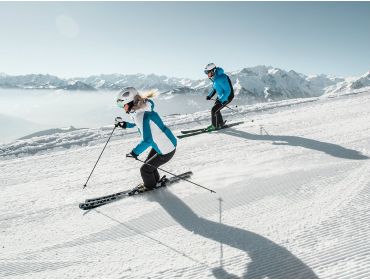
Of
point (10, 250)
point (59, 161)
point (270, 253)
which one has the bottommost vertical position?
point (270, 253)

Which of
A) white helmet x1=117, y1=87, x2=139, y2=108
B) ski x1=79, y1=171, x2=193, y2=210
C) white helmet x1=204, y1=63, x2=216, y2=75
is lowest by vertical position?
ski x1=79, y1=171, x2=193, y2=210

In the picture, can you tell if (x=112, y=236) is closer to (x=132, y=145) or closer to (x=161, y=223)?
(x=161, y=223)

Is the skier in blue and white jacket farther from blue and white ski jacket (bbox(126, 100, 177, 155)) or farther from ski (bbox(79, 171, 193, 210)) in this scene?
ski (bbox(79, 171, 193, 210))

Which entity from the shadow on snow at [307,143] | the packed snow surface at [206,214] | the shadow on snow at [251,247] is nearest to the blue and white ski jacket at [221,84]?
the shadow on snow at [307,143]

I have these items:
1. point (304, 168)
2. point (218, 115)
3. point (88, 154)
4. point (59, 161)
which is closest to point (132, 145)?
point (88, 154)

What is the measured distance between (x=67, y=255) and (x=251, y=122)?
887cm

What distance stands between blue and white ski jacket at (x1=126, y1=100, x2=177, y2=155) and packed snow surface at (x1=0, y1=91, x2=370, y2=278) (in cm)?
89

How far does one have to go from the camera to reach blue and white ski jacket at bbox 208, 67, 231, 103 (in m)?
11.7

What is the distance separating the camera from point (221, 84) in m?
11.9

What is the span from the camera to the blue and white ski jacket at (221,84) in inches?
462

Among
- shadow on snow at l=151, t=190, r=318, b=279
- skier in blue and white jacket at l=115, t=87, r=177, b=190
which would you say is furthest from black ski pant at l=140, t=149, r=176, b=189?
shadow on snow at l=151, t=190, r=318, b=279

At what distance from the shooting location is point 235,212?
5559 mm

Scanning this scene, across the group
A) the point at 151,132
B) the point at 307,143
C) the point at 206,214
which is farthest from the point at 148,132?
the point at 307,143

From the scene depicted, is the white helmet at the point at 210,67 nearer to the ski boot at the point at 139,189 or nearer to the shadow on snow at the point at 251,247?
the ski boot at the point at 139,189
